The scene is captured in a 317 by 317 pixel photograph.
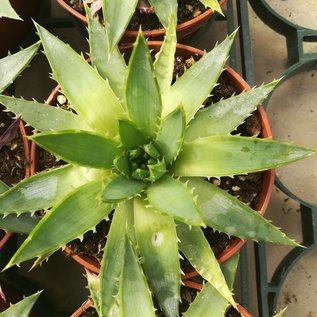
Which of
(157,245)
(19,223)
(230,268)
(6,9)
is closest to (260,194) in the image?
(230,268)

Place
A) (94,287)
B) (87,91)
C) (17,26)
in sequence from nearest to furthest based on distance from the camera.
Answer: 1. (87,91)
2. (94,287)
3. (17,26)

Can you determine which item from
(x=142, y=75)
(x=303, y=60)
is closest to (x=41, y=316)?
(x=142, y=75)

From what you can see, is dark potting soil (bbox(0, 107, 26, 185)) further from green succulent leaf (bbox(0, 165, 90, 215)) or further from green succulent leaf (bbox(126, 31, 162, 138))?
green succulent leaf (bbox(126, 31, 162, 138))

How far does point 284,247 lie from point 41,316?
68 cm

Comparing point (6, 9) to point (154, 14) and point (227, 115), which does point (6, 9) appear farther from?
point (227, 115)

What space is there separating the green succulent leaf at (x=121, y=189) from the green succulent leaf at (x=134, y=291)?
11 centimetres

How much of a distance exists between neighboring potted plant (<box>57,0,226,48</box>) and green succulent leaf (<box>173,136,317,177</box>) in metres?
0.23

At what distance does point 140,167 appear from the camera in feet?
2.72

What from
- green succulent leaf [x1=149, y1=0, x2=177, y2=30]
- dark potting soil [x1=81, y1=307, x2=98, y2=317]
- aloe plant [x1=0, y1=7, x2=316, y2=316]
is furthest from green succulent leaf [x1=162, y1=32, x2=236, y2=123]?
dark potting soil [x1=81, y1=307, x2=98, y2=317]

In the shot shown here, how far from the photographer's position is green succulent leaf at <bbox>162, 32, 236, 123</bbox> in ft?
2.83

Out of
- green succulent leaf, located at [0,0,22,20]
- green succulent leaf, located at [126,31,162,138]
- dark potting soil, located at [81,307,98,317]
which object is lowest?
dark potting soil, located at [81,307,98,317]

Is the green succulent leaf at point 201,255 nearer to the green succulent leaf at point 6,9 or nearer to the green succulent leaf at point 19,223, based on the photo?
the green succulent leaf at point 19,223

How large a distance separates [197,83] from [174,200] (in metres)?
0.24

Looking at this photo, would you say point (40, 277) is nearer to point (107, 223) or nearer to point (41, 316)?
point (41, 316)
